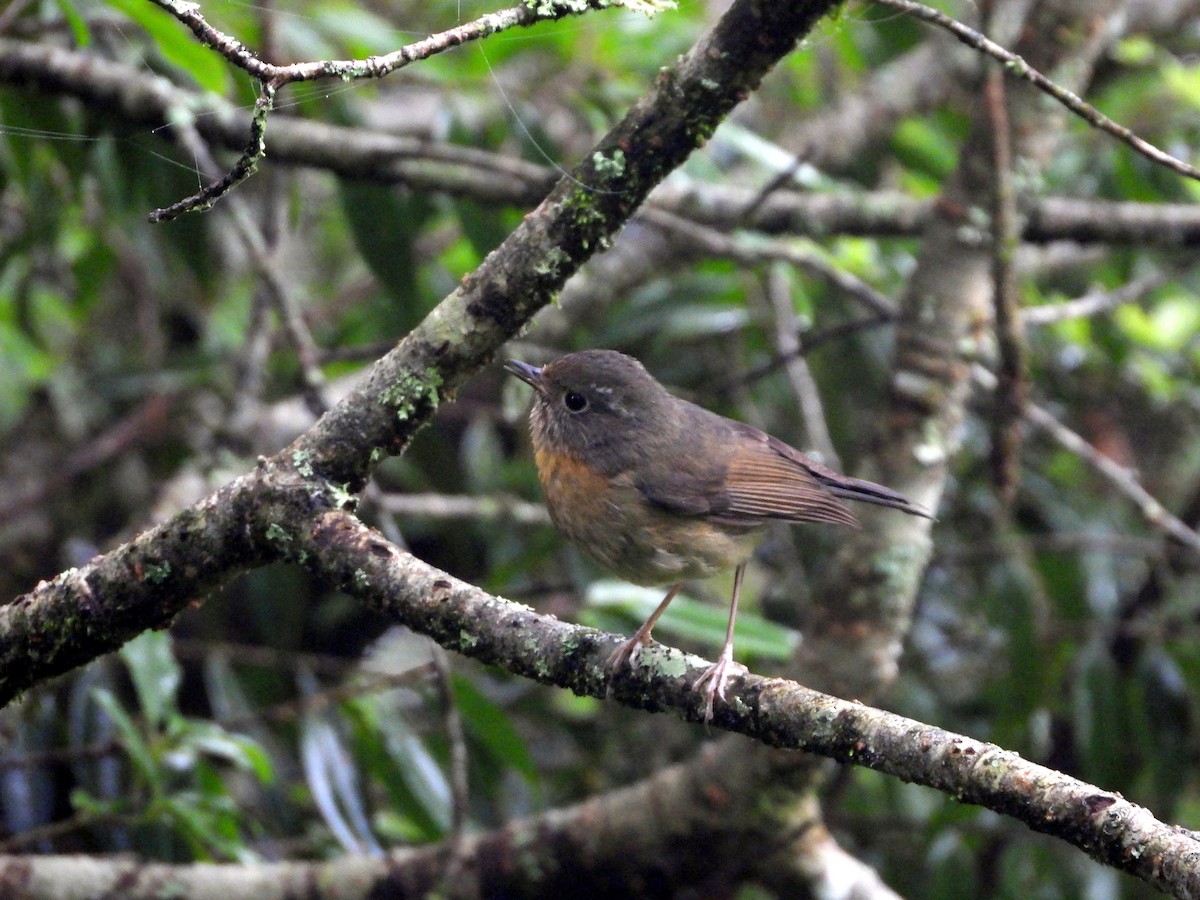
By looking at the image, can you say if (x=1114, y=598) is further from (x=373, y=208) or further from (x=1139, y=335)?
(x=373, y=208)

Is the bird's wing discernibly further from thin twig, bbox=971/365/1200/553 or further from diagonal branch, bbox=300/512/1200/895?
diagonal branch, bbox=300/512/1200/895

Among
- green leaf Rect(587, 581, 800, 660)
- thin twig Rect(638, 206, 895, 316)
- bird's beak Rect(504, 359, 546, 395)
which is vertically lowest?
green leaf Rect(587, 581, 800, 660)

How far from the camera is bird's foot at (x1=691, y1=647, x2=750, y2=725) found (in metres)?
2.15

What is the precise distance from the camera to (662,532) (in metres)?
3.59

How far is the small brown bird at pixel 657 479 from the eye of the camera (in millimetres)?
3578

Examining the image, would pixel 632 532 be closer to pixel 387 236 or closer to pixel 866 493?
pixel 866 493

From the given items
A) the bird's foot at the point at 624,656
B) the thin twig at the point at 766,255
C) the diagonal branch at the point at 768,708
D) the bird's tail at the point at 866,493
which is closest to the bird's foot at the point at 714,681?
the diagonal branch at the point at 768,708

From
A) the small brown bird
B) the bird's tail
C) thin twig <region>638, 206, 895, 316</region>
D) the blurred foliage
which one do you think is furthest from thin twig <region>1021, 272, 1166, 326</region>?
the small brown bird

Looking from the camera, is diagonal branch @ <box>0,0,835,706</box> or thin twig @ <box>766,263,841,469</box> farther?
thin twig @ <box>766,263,841,469</box>

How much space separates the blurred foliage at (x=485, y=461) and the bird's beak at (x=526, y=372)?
2.68ft

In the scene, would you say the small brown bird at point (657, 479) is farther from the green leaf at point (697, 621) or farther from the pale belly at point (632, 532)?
the green leaf at point (697, 621)

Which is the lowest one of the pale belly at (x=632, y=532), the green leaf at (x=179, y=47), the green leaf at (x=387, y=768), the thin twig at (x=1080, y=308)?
the green leaf at (x=387, y=768)

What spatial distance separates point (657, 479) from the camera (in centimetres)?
370

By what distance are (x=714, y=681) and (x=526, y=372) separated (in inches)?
70.2
